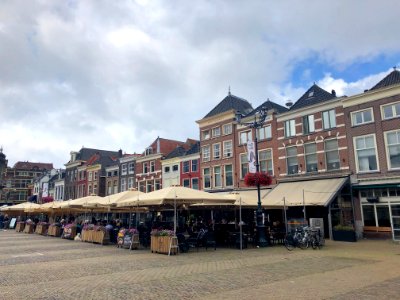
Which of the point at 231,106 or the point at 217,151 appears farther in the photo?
the point at 231,106

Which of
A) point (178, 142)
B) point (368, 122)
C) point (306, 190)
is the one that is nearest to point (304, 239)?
point (306, 190)

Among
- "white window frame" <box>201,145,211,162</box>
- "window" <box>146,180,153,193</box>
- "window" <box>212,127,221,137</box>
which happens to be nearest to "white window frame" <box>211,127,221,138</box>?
"window" <box>212,127,221,137</box>

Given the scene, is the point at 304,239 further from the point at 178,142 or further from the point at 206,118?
the point at 178,142

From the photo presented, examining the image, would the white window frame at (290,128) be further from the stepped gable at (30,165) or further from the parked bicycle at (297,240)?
the stepped gable at (30,165)

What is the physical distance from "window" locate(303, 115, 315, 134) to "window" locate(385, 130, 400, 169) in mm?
5634

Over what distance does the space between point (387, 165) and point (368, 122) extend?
10.6 feet

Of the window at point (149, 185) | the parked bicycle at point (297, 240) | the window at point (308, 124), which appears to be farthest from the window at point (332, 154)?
the window at point (149, 185)

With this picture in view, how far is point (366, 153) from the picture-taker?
77.8 ft

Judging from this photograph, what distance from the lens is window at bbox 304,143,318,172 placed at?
2650cm

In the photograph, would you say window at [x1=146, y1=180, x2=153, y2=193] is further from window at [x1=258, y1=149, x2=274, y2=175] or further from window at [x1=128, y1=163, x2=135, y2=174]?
window at [x1=258, y1=149, x2=274, y2=175]

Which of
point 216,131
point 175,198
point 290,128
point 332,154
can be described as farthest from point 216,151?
point 175,198

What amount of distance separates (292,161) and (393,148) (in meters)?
7.66

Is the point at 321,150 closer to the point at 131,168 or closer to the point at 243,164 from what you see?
the point at 243,164

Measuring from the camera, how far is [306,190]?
79.5 feet
